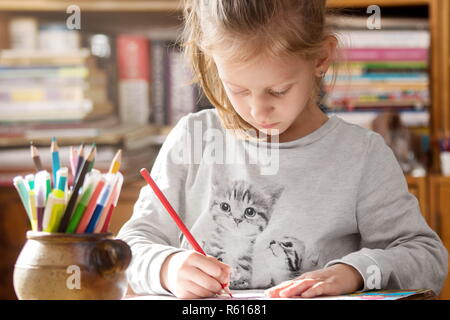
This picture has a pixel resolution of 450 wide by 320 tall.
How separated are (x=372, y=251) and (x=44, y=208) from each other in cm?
38

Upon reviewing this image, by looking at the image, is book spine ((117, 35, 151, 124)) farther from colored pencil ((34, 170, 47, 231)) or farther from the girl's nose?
colored pencil ((34, 170, 47, 231))

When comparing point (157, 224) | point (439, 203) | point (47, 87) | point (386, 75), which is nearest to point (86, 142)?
point (47, 87)

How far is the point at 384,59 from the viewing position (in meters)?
1.99

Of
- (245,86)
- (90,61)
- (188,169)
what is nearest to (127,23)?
(90,61)

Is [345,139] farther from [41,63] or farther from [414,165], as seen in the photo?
[41,63]

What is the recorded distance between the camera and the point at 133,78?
2082mm

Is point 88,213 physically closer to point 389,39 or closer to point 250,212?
point 250,212

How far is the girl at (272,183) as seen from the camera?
2.77ft

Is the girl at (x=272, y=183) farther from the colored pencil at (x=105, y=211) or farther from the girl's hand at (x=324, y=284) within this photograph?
the colored pencil at (x=105, y=211)

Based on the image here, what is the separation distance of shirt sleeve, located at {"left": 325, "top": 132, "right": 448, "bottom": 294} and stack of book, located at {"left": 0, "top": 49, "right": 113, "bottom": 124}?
4.00 ft

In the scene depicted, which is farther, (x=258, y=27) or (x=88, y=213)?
(x=258, y=27)

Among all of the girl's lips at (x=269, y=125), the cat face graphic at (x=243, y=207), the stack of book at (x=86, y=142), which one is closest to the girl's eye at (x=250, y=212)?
the cat face graphic at (x=243, y=207)

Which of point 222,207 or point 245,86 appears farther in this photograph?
point 222,207

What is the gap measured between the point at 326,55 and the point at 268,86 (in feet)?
0.44
